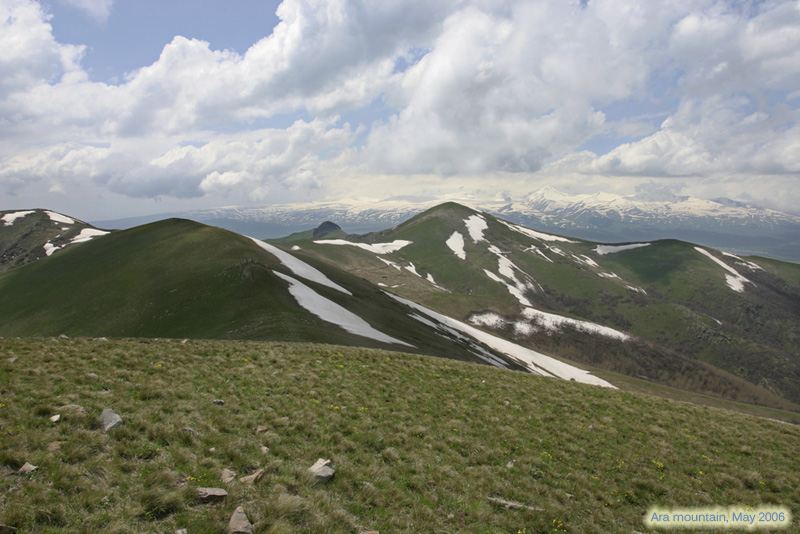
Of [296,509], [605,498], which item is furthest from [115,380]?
[605,498]

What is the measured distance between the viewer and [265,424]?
42.5 feet

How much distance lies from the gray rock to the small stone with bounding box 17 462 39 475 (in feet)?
7.43

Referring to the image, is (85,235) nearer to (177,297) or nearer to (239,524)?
(177,297)

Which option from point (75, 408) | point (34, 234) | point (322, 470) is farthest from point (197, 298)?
point (34, 234)

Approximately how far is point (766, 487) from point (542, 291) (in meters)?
189

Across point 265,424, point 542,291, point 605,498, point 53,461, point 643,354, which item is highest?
point 53,461

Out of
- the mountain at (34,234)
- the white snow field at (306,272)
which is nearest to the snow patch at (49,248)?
the mountain at (34,234)

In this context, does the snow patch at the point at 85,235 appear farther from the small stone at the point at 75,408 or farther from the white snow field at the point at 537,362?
the small stone at the point at 75,408

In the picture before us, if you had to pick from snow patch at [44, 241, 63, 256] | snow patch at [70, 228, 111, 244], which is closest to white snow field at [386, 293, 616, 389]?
snow patch at [44, 241, 63, 256]

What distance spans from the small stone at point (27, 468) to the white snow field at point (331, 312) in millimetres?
30556

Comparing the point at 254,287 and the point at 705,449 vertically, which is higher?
the point at 254,287

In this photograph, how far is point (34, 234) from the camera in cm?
13875

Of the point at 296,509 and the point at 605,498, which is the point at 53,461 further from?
the point at 605,498

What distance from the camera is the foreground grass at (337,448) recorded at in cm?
789
